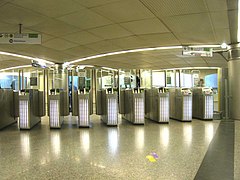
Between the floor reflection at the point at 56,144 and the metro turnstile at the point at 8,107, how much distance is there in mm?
2317

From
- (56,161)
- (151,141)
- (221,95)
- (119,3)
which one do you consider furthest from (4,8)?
(221,95)

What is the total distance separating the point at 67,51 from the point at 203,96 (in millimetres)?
5831

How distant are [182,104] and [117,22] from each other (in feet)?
12.5

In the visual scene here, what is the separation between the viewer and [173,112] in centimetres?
876

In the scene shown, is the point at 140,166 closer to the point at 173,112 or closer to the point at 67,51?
the point at 173,112

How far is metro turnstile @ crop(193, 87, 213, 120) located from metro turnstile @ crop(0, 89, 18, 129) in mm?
6705

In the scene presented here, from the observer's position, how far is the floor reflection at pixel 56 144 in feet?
13.3

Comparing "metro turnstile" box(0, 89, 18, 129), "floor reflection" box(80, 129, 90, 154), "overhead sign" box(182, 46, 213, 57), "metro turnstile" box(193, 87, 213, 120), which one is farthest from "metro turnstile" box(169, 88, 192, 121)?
"metro turnstile" box(0, 89, 18, 129)

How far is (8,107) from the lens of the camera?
24.7ft

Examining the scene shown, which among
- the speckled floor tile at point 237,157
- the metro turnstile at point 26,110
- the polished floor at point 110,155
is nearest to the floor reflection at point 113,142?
the polished floor at point 110,155

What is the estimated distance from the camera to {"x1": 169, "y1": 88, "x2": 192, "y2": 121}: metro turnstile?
7956 mm

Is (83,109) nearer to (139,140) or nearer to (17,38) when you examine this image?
(139,140)

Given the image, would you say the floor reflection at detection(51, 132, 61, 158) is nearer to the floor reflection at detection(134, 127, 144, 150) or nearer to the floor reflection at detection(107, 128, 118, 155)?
the floor reflection at detection(107, 128, 118, 155)

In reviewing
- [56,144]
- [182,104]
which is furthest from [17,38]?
[182,104]
